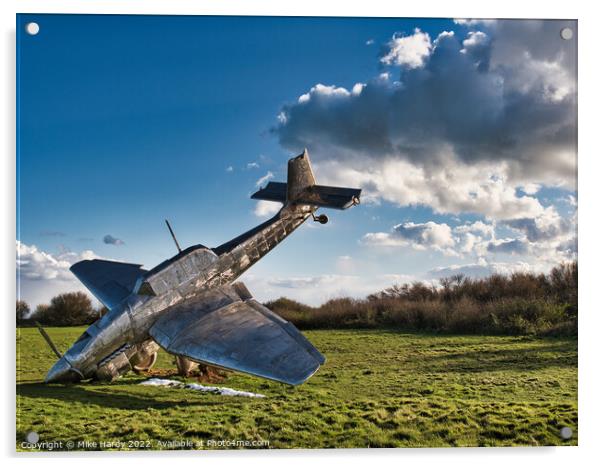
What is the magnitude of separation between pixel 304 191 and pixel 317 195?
0.99ft

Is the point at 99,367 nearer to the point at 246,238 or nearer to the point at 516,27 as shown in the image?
the point at 246,238

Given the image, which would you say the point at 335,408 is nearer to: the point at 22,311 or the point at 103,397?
the point at 103,397

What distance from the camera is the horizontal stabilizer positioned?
1051 centimetres

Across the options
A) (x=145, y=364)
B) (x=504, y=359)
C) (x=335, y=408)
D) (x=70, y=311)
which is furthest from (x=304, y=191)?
(x=70, y=311)

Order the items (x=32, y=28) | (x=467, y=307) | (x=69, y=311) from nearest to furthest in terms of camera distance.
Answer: (x=32, y=28)
(x=69, y=311)
(x=467, y=307)

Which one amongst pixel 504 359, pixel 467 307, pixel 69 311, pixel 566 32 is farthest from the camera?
pixel 467 307

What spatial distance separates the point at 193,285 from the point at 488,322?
6.33m

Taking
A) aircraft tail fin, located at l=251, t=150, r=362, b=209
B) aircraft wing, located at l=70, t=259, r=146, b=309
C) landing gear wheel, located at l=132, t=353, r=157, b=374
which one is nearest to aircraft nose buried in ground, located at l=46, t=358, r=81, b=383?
landing gear wheel, located at l=132, t=353, r=157, b=374

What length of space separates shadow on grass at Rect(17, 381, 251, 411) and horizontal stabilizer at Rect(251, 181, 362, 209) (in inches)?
174

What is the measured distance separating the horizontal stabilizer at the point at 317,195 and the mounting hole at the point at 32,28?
4768 mm

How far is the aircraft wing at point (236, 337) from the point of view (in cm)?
660

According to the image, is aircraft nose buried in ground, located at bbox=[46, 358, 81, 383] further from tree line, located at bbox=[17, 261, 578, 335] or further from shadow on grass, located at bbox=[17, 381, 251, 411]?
tree line, located at bbox=[17, 261, 578, 335]

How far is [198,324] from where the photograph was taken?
798 cm

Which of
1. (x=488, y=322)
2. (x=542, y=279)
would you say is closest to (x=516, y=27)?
(x=542, y=279)
